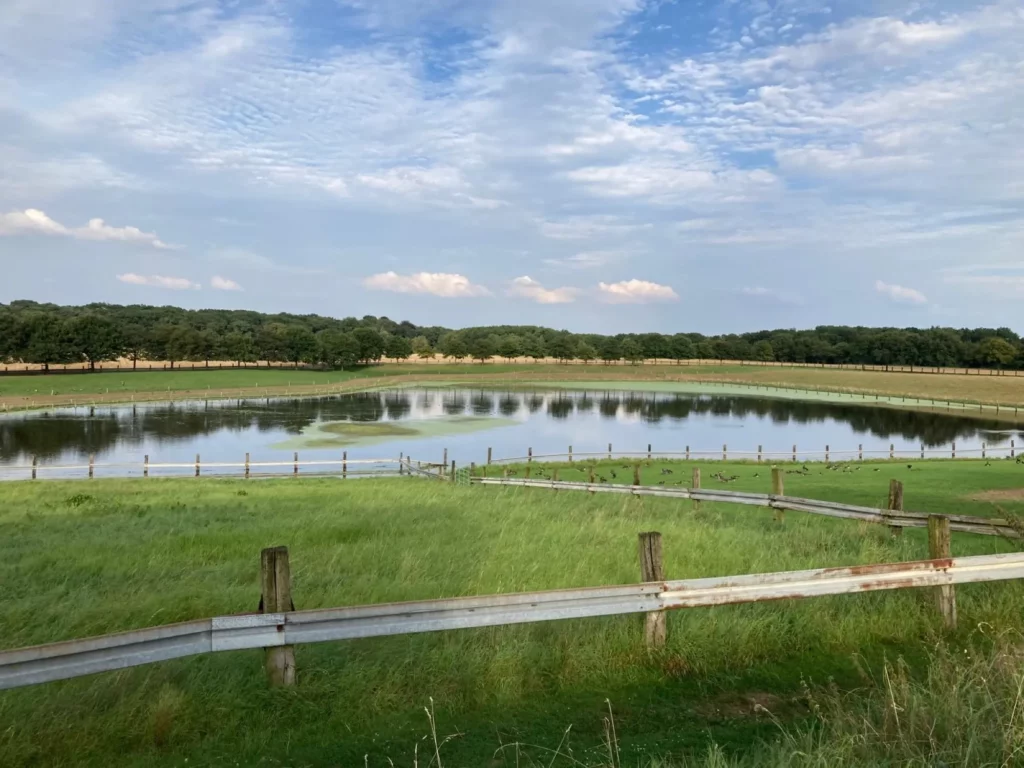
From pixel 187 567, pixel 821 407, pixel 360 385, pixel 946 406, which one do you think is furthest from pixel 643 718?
pixel 360 385

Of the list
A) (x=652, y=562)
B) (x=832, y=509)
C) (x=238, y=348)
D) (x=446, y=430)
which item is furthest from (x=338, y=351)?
(x=652, y=562)

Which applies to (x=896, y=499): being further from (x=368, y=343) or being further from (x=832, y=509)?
(x=368, y=343)

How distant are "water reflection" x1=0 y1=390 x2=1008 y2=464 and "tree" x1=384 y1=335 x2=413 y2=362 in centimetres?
6835

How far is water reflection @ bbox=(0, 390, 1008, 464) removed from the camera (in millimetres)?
54219

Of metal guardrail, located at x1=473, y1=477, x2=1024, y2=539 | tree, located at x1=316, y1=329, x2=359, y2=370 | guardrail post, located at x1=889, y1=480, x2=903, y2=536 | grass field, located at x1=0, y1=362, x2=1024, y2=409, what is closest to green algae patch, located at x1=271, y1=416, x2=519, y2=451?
metal guardrail, located at x1=473, y1=477, x2=1024, y2=539

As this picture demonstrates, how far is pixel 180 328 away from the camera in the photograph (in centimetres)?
14462

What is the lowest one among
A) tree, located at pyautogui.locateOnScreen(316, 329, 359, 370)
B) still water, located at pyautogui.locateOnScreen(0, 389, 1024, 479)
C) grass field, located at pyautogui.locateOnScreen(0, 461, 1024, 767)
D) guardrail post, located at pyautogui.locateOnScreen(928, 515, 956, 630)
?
still water, located at pyautogui.locateOnScreen(0, 389, 1024, 479)

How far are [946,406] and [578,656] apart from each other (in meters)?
102

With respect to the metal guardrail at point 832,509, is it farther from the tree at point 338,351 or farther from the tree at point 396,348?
the tree at point 396,348

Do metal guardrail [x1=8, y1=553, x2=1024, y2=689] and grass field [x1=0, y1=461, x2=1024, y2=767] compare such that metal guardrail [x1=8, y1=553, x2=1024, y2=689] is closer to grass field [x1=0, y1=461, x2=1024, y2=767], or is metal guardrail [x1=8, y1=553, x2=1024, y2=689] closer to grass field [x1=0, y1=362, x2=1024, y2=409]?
grass field [x1=0, y1=461, x2=1024, y2=767]

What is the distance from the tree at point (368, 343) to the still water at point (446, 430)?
2394 inches

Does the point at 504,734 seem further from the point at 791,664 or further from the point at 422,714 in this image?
the point at 791,664

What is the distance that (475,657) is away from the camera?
5.89m

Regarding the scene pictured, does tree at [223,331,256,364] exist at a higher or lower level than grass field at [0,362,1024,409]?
higher
